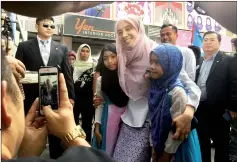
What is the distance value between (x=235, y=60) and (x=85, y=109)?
5.40 feet

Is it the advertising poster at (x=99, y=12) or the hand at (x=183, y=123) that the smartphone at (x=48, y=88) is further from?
the advertising poster at (x=99, y=12)

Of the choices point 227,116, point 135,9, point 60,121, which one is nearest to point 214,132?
point 227,116

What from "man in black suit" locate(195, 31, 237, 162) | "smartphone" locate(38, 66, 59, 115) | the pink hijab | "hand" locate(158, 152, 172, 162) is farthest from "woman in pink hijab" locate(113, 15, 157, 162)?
"man in black suit" locate(195, 31, 237, 162)

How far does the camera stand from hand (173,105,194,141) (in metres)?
1.45

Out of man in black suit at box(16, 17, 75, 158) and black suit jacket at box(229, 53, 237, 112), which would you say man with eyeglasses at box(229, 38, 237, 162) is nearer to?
black suit jacket at box(229, 53, 237, 112)

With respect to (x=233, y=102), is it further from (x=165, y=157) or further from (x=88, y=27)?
(x=88, y=27)

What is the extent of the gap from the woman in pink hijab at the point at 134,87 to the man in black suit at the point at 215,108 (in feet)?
2.26

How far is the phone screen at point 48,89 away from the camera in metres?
0.92

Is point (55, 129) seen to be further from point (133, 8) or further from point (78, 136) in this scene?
point (133, 8)

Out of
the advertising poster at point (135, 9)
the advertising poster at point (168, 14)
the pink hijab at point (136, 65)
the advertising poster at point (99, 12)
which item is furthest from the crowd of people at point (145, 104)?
the advertising poster at point (168, 14)

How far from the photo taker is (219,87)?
2.23 meters

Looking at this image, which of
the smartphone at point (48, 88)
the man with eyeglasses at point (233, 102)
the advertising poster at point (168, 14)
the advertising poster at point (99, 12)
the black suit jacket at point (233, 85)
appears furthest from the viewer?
the advertising poster at point (168, 14)

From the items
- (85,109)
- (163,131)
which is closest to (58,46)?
(85,109)

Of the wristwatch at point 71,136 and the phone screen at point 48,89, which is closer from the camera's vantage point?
the wristwatch at point 71,136
